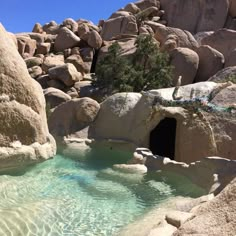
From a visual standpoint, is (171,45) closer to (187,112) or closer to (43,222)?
(187,112)

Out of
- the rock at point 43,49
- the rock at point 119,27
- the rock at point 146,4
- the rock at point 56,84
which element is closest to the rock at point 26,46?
the rock at point 43,49

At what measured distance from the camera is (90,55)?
3309cm

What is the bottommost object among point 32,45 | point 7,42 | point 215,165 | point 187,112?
point 215,165

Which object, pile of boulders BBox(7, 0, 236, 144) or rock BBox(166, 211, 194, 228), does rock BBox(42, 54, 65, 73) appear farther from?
rock BBox(166, 211, 194, 228)

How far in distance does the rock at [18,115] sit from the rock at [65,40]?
26.8 metres

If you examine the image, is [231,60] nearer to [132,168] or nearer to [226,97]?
[226,97]

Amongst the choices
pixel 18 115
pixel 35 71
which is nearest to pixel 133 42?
pixel 35 71

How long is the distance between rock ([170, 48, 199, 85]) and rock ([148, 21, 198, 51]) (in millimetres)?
2066

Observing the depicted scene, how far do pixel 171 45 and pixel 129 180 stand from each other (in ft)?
71.0

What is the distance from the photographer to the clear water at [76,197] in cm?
628

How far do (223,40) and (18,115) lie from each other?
26.5m

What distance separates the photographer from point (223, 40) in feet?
102

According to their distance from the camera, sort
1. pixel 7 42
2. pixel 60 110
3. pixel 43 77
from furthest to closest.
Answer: pixel 43 77 → pixel 60 110 → pixel 7 42

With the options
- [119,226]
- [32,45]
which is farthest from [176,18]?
[119,226]
